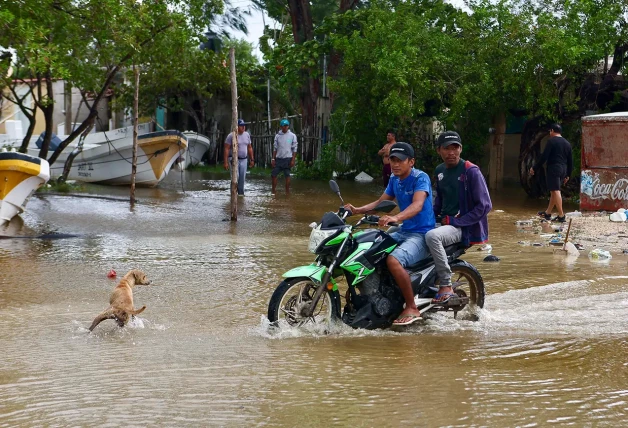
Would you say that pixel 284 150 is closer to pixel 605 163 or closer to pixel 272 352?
pixel 605 163

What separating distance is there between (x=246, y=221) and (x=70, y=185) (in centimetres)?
854

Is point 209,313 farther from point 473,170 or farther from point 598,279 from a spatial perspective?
point 598,279

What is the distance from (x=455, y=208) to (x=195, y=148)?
84.1 feet

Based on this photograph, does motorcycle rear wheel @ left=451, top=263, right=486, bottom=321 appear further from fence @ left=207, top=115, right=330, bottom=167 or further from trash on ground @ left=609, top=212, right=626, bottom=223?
fence @ left=207, top=115, right=330, bottom=167

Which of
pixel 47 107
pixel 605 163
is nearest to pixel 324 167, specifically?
pixel 47 107

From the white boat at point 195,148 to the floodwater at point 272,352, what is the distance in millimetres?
19725

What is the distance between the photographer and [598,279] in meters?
9.23

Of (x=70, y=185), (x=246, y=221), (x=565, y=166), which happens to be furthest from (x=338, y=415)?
(x=70, y=185)

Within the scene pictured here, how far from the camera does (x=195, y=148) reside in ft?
105

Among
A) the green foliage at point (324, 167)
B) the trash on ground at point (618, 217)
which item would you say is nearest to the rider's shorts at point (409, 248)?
the trash on ground at point (618, 217)

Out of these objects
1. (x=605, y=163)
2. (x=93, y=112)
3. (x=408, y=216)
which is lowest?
(x=408, y=216)

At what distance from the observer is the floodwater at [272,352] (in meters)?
4.68

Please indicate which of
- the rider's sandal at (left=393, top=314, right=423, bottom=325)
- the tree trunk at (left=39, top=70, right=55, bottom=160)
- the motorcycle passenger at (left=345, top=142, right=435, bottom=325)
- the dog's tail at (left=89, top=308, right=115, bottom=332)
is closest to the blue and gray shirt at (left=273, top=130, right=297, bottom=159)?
the tree trunk at (left=39, top=70, right=55, bottom=160)

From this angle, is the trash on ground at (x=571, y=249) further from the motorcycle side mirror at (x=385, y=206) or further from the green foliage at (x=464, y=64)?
the green foliage at (x=464, y=64)
